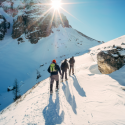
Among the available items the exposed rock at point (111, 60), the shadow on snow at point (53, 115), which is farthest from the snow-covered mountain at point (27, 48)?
the shadow on snow at point (53, 115)

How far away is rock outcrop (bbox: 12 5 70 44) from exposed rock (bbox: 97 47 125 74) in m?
Answer: 36.8

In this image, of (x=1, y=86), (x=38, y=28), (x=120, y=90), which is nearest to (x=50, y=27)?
(x=38, y=28)

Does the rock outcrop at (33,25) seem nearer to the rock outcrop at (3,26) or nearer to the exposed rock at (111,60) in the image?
the rock outcrop at (3,26)

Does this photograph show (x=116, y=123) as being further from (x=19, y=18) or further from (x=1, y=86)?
(x=19, y=18)

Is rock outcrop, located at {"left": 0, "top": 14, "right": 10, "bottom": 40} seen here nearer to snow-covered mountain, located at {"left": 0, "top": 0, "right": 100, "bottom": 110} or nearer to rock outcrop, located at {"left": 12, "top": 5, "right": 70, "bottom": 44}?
snow-covered mountain, located at {"left": 0, "top": 0, "right": 100, "bottom": 110}

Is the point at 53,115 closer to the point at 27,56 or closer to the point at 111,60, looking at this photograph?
the point at 111,60

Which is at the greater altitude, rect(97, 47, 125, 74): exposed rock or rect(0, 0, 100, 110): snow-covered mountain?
rect(0, 0, 100, 110): snow-covered mountain

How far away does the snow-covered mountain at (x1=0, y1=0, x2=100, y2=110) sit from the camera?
22.2 metres

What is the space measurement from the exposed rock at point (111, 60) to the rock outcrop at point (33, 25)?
36.8 metres

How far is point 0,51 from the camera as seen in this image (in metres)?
30.2

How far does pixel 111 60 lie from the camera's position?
6840 millimetres

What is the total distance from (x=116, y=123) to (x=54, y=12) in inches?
2639

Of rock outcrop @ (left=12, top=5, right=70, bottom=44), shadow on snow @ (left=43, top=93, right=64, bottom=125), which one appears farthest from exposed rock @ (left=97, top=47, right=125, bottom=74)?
rock outcrop @ (left=12, top=5, right=70, bottom=44)

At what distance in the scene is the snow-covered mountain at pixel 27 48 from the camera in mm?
22222
